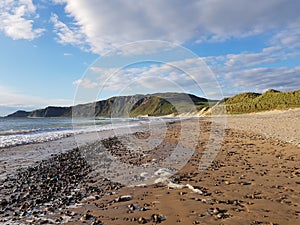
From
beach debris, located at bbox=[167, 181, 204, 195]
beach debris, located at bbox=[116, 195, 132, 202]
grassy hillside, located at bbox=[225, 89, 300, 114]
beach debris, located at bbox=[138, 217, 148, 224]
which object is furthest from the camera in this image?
grassy hillside, located at bbox=[225, 89, 300, 114]

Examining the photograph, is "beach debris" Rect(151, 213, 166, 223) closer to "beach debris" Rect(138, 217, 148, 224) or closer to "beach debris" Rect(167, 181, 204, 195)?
"beach debris" Rect(138, 217, 148, 224)

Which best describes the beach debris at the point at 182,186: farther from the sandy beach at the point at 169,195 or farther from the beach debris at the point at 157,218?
the beach debris at the point at 157,218

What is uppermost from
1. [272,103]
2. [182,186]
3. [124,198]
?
[272,103]

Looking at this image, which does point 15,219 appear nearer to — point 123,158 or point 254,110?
point 123,158

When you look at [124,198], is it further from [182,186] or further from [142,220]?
[182,186]

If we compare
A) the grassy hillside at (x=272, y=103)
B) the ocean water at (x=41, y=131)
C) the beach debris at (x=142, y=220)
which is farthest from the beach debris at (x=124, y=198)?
the grassy hillside at (x=272, y=103)

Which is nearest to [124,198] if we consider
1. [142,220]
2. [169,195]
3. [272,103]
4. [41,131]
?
[169,195]

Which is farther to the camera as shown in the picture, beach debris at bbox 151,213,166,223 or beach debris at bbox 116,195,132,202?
beach debris at bbox 116,195,132,202

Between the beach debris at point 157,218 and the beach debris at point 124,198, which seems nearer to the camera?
the beach debris at point 157,218

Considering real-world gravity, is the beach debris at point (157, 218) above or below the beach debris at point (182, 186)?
below

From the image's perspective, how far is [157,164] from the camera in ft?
39.7

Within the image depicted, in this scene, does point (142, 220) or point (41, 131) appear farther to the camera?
point (41, 131)

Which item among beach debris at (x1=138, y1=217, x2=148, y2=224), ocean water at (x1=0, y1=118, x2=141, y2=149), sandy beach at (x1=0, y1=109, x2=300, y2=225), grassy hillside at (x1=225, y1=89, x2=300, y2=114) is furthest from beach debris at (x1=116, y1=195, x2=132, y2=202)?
grassy hillside at (x1=225, y1=89, x2=300, y2=114)

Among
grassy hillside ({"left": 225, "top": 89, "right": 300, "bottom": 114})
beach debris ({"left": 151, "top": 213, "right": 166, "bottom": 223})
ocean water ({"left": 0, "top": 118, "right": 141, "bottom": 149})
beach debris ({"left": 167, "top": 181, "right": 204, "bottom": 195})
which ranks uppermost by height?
grassy hillside ({"left": 225, "top": 89, "right": 300, "bottom": 114})
